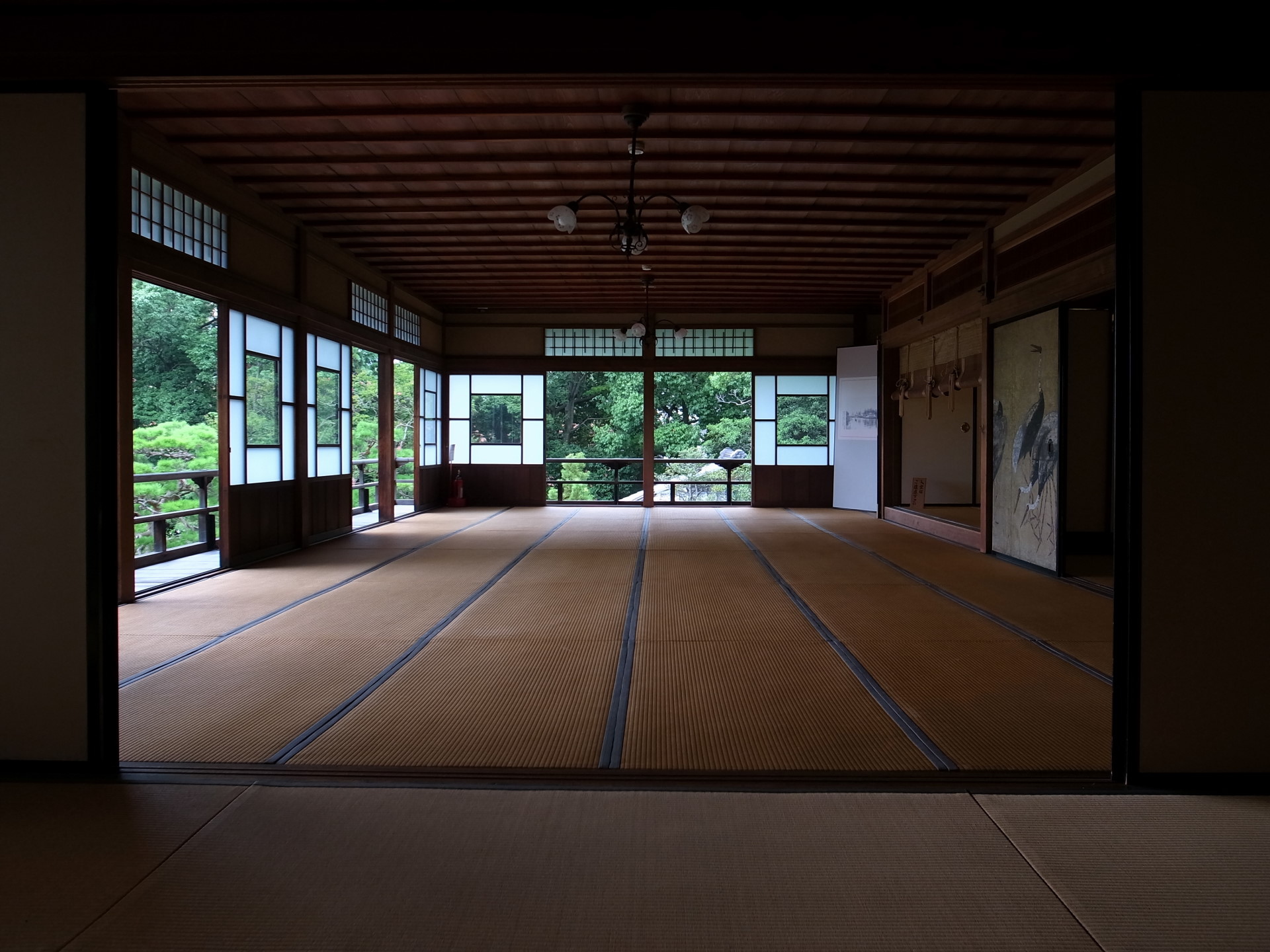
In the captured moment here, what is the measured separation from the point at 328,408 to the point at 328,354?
532 mm

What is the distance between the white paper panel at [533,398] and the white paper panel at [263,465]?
4857 millimetres

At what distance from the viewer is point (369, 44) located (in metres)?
2.13

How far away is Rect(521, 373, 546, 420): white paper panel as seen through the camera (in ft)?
35.6

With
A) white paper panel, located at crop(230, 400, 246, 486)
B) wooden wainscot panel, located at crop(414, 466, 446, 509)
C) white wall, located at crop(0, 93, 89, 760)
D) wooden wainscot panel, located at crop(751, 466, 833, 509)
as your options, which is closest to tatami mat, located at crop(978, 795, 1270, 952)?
white wall, located at crop(0, 93, 89, 760)

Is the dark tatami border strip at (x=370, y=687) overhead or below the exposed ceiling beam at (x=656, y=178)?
below

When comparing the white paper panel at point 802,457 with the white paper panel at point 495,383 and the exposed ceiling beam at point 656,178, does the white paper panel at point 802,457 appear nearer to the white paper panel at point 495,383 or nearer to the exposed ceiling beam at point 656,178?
the white paper panel at point 495,383

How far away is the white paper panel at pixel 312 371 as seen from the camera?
6707 millimetres

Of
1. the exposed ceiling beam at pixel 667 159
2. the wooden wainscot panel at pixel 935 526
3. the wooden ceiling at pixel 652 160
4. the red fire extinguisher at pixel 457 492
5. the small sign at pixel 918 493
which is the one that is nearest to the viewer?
the wooden ceiling at pixel 652 160

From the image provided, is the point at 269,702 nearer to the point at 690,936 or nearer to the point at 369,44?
the point at 690,936

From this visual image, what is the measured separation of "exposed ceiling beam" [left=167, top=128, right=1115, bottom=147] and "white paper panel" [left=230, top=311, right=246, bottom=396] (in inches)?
51.2

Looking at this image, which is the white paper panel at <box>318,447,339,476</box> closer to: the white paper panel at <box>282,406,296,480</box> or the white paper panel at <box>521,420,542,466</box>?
the white paper panel at <box>282,406,296,480</box>

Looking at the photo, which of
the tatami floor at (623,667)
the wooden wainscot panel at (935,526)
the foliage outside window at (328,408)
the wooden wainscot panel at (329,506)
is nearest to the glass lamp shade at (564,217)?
the tatami floor at (623,667)

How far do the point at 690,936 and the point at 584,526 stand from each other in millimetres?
6871

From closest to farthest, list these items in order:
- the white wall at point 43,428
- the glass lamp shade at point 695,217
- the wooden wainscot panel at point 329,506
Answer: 1. the white wall at point 43,428
2. the glass lamp shade at point 695,217
3. the wooden wainscot panel at point 329,506
